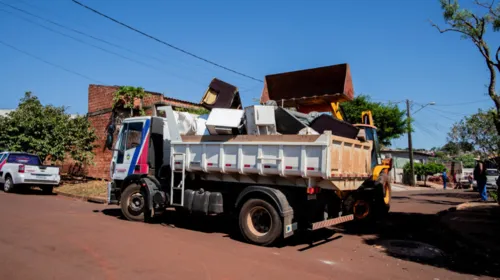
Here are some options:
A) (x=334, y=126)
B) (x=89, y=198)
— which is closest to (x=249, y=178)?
(x=334, y=126)

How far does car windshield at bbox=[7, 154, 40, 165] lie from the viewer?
53.9 ft

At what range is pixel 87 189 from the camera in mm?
17422

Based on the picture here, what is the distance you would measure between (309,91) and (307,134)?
417 cm

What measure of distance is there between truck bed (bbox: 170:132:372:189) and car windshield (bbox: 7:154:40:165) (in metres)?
10.8

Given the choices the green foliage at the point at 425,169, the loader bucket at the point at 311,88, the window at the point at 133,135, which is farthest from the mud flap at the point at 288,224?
the green foliage at the point at 425,169

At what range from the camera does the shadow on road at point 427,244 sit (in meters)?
6.55

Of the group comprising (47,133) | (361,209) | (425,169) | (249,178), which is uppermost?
(47,133)

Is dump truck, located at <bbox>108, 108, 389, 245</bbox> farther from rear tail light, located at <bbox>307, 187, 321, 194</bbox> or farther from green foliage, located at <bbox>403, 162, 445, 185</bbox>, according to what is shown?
green foliage, located at <bbox>403, 162, 445, 185</bbox>

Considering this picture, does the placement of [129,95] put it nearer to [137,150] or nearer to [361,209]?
[137,150]

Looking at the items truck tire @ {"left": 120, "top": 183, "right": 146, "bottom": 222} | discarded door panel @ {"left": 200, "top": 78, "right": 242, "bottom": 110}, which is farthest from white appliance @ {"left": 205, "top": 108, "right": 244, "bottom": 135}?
truck tire @ {"left": 120, "top": 183, "right": 146, "bottom": 222}

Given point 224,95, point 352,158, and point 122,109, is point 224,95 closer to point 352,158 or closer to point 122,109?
point 352,158

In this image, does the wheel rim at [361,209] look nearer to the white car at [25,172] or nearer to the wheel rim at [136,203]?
the wheel rim at [136,203]

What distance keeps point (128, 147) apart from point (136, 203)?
1.51 meters

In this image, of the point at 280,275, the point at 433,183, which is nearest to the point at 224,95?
the point at 280,275
